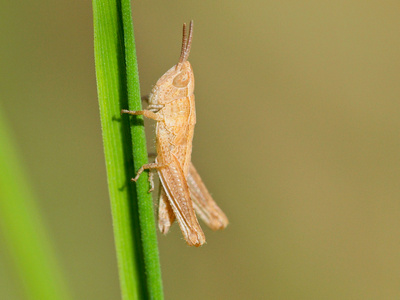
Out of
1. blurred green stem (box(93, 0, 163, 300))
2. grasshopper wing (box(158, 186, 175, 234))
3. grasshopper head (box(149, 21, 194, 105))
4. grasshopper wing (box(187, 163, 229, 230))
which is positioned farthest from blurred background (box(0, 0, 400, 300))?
blurred green stem (box(93, 0, 163, 300))

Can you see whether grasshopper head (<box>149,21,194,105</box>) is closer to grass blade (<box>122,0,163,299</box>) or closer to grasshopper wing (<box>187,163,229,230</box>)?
grasshopper wing (<box>187,163,229,230</box>)

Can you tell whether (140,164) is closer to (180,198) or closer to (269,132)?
(180,198)

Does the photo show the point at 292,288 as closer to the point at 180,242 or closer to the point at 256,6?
the point at 180,242

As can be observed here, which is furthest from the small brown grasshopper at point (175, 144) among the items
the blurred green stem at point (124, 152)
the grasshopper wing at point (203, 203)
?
the blurred green stem at point (124, 152)

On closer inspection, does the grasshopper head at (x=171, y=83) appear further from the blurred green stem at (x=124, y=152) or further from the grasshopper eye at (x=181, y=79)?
the blurred green stem at (x=124, y=152)

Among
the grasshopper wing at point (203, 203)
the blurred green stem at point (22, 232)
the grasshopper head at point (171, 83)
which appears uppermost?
the grasshopper head at point (171, 83)

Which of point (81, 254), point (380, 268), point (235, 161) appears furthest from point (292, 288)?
point (81, 254)
